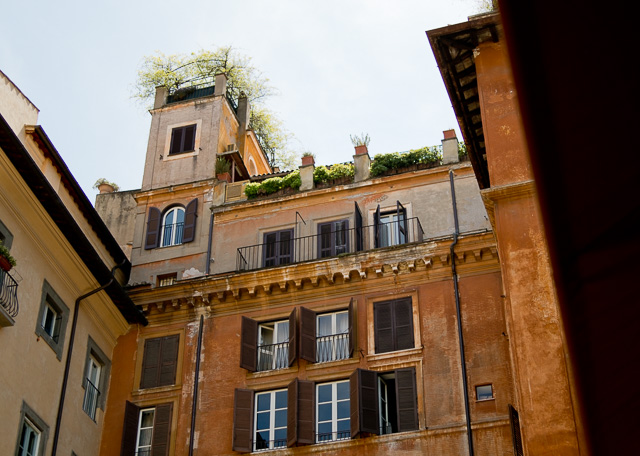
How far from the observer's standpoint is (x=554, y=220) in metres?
1.32

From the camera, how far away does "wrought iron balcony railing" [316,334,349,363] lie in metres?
23.0

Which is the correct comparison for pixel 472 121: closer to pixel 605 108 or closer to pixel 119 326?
pixel 119 326

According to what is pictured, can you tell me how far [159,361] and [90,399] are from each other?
2017mm

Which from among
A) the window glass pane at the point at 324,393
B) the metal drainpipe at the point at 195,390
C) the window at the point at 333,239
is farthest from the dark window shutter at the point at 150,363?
the window at the point at 333,239

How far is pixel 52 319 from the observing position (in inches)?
866

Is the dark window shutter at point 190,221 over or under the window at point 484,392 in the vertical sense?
over

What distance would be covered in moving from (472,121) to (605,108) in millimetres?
19121

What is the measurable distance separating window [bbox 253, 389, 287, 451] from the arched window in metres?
5.98

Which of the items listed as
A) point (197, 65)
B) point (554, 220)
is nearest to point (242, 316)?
point (197, 65)

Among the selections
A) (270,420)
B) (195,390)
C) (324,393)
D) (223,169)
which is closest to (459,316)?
(324,393)

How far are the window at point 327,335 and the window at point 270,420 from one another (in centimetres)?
120

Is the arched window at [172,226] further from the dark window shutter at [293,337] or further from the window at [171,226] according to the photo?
the dark window shutter at [293,337]

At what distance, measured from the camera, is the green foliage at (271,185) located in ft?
88.6

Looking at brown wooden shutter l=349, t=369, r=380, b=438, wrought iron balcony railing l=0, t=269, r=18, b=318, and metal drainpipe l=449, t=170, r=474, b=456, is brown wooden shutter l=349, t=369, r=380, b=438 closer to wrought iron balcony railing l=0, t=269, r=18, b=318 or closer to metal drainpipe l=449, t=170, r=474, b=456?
metal drainpipe l=449, t=170, r=474, b=456
